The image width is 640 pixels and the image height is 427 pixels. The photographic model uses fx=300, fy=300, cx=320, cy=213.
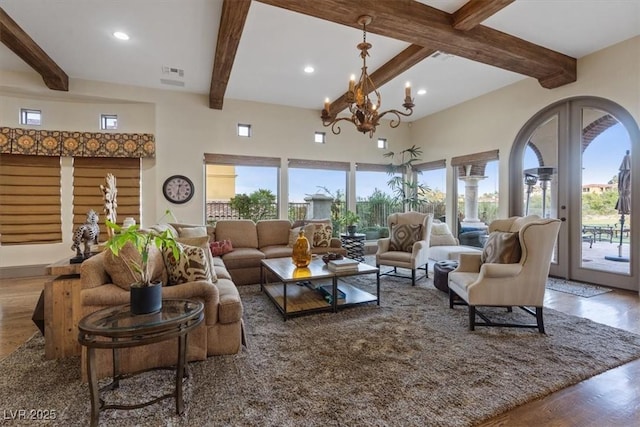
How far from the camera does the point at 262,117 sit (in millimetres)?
6078

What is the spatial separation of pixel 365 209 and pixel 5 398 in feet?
20.6

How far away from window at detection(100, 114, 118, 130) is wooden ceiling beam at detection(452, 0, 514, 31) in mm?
5459

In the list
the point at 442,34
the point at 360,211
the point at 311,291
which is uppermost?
the point at 442,34

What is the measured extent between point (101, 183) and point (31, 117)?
4.73 ft

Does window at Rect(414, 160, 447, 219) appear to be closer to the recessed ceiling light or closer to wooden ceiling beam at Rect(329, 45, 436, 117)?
wooden ceiling beam at Rect(329, 45, 436, 117)

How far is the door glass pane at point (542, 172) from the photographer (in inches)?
185

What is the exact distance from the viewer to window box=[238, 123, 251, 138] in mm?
5931

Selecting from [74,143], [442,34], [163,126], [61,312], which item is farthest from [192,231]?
[442,34]

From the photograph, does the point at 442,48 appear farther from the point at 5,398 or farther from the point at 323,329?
the point at 5,398

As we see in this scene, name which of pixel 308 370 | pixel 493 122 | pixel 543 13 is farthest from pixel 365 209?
pixel 308 370

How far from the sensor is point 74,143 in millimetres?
4980

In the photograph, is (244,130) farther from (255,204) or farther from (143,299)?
(143,299)

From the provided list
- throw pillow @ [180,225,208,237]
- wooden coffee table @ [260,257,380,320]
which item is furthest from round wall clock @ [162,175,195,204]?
wooden coffee table @ [260,257,380,320]

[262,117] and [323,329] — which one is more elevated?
[262,117]
